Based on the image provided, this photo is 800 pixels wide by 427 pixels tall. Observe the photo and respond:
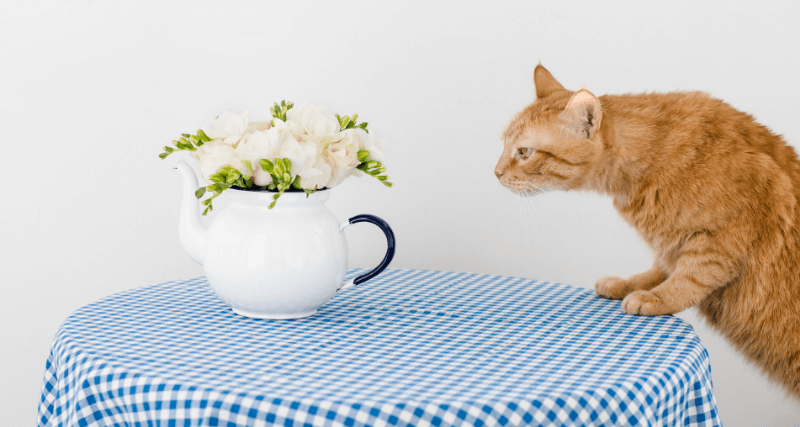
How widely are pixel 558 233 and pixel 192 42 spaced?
1.31 m

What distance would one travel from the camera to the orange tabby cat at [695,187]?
1.43 metres

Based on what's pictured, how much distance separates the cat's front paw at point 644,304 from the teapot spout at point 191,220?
3.14 ft

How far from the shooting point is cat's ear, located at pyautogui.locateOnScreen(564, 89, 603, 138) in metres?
1.36

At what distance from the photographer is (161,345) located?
122 cm

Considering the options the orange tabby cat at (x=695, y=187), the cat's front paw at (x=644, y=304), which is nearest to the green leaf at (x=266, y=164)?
the orange tabby cat at (x=695, y=187)

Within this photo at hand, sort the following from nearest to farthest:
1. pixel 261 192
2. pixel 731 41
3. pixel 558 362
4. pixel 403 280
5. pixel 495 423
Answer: pixel 495 423 < pixel 558 362 < pixel 261 192 < pixel 403 280 < pixel 731 41

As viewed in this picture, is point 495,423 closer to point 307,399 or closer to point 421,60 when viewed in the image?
point 307,399

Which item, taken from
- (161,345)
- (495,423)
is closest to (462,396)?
(495,423)

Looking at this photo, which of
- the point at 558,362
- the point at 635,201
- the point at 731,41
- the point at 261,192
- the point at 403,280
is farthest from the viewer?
the point at 731,41

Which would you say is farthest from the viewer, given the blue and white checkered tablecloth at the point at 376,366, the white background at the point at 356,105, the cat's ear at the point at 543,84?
the white background at the point at 356,105

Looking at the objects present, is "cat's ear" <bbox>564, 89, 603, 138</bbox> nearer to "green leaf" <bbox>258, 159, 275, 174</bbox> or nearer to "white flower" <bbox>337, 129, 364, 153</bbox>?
"white flower" <bbox>337, 129, 364, 153</bbox>

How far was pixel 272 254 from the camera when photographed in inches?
52.7

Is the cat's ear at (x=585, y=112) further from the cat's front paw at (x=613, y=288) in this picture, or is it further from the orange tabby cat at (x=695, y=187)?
the cat's front paw at (x=613, y=288)

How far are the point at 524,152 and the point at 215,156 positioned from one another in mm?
683
